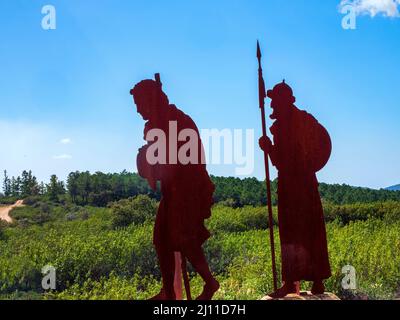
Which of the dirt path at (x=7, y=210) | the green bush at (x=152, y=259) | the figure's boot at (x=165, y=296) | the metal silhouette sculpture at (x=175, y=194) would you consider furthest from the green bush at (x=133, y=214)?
the metal silhouette sculpture at (x=175, y=194)

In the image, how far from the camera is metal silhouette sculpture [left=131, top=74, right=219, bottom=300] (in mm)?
5056

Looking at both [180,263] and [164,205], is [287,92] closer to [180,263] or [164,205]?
[164,205]

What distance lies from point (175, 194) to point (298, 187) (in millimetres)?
1217

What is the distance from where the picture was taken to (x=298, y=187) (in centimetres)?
534

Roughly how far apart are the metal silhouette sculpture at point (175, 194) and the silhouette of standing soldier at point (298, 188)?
750mm

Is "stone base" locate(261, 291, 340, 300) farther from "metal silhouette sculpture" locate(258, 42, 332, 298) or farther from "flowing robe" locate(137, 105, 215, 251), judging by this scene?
"flowing robe" locate(137, 105, 215, 251)

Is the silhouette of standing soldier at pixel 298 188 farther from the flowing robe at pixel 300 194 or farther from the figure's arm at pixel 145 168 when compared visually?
the figure's arm at pixel 145 168

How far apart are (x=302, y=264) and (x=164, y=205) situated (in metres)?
1.45

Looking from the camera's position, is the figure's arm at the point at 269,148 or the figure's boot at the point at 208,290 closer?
the figure's boot at the point at 208,290

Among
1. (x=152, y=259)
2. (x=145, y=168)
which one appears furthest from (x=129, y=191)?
(x=145, y=168)

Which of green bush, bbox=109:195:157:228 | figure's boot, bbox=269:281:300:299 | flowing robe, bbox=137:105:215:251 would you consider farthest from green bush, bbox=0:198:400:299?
flowing robe, bbox=137:105:215:251

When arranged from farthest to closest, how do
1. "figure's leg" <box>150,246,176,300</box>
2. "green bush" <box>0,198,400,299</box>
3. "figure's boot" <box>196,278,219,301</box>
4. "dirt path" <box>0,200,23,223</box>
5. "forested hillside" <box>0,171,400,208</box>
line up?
"dirt path" <box>0,200,23,223</box> → "forested hillside" <box>0,171,400,208</box> → "green bush" <box>0,198,400,299</box> → "figure's leg" <box>150,246,176,300</box> → "figure's boot" <box>196,278,219,301</box>

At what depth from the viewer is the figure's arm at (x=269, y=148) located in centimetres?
538
